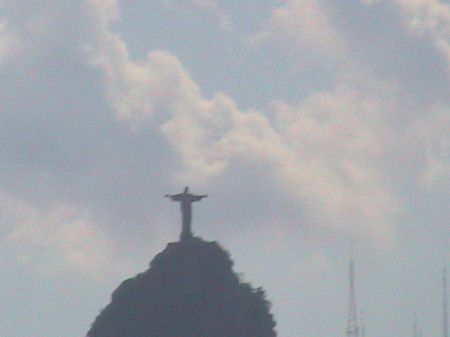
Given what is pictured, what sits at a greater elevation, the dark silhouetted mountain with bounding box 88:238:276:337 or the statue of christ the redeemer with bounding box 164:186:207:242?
the statue of christ the redeemer with bounding box 164:186:207:242

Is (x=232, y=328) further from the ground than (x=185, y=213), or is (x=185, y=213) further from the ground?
(x=185, y=213)

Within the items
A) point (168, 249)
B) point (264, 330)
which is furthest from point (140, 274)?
point (264, 330)

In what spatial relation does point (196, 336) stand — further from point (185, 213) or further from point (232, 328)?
point (185, 213)

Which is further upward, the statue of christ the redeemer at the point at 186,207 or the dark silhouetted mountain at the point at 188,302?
the statue of christ the redeemer at the point at 186,207
